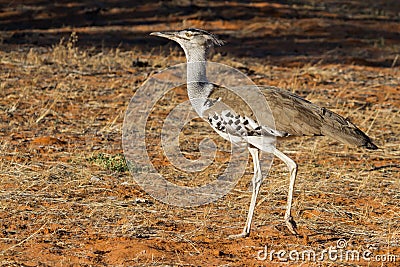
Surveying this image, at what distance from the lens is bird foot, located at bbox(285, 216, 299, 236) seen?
518cm

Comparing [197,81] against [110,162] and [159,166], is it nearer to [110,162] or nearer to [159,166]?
[110,162]

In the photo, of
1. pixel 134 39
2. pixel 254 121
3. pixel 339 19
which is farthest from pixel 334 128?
pixel 339 19

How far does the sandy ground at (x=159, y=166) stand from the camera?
191 inches

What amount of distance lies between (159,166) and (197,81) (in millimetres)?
1744

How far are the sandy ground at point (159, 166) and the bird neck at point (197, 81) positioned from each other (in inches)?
32.6

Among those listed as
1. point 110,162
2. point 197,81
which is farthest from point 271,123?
point 110,162

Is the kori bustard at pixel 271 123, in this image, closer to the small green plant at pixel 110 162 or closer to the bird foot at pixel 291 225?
the bird foot at pixel 291 225

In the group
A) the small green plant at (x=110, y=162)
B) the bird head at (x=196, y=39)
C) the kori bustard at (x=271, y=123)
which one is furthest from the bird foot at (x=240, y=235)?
the small green plant at (x=110, y=162)

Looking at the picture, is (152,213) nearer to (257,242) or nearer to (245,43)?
(257,242)

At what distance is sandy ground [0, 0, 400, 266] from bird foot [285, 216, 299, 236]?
7 cm

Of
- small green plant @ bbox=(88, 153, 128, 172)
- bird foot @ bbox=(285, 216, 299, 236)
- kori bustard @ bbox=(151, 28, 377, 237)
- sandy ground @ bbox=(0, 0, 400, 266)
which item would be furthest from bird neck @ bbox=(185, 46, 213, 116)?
small green plant @ bbox=(88, 153, 128, 172)

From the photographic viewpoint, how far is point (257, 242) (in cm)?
500

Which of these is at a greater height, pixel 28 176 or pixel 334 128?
pixel 334 128

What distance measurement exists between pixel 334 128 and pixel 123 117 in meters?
4.12
